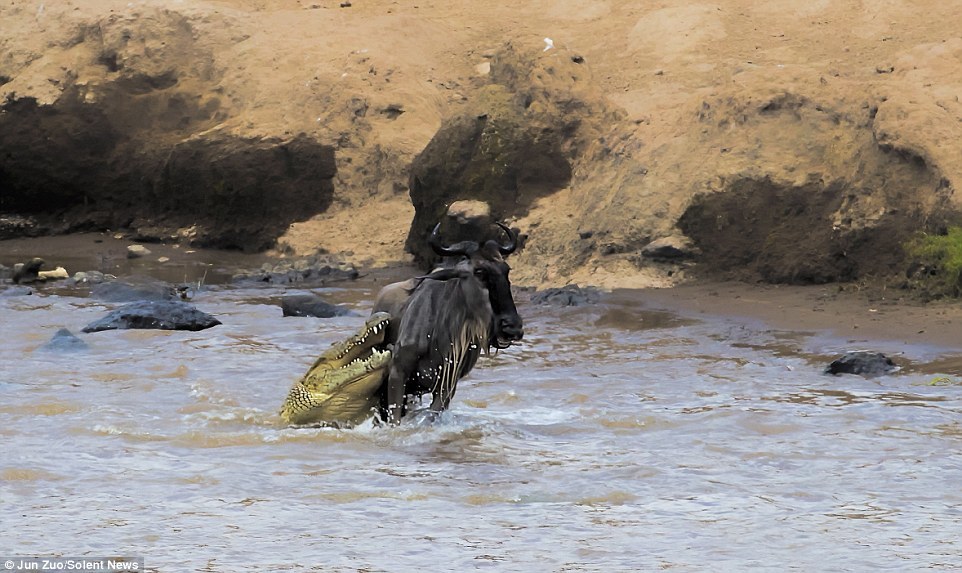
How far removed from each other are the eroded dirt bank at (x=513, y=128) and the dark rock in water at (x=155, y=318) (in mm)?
3607

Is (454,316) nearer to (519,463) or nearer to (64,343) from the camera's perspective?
(519,463)

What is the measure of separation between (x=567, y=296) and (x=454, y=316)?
19.5 ft

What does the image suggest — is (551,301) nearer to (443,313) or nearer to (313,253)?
(313,253)

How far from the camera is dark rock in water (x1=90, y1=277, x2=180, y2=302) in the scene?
1568 cm

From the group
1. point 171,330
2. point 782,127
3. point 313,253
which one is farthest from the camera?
point 313,253

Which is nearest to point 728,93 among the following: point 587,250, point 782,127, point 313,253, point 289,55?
point 782,127

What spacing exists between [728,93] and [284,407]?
794 centimetres

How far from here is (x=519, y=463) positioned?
8234 millimetres

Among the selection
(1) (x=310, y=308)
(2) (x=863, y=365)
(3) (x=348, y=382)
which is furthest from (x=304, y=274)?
(3) (x=348, y=382)

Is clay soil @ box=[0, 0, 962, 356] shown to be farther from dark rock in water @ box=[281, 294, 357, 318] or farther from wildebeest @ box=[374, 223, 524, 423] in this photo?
wildebeest @ box=[374, 223, 524, 423]

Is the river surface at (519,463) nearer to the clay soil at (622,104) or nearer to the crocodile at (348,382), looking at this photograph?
the crocodile at (348,382)

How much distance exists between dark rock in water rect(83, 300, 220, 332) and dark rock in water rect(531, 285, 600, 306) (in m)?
3.13

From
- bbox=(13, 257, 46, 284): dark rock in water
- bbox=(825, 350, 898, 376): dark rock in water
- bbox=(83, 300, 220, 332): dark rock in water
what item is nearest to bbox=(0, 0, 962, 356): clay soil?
bbox=(825, 350, 898, 376): dark rock in water

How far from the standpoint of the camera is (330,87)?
770 inches
